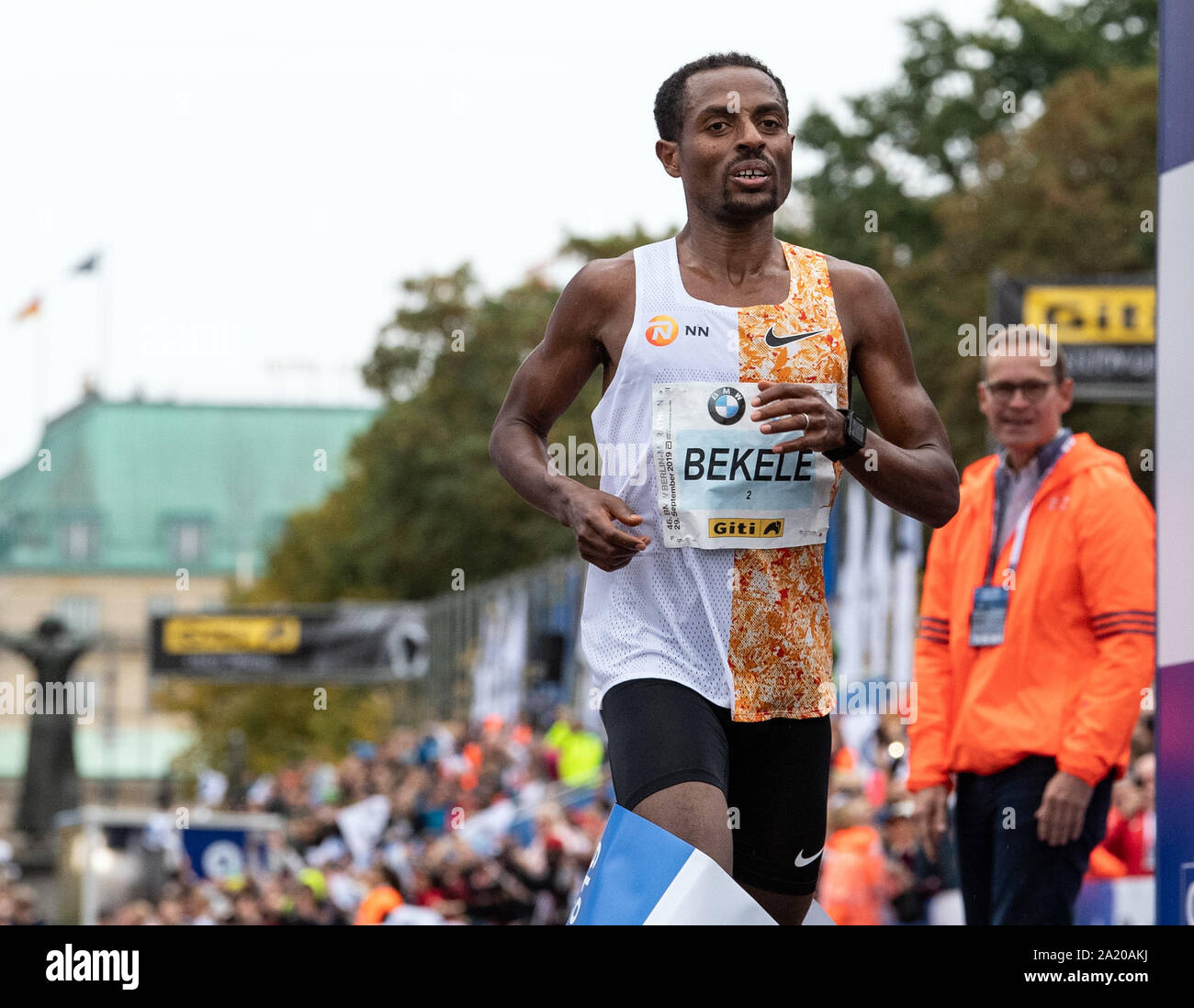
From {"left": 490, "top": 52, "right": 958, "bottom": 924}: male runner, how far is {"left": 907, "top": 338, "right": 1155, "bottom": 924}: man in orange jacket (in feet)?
3.97

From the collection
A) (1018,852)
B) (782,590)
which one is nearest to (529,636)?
(1018,852)

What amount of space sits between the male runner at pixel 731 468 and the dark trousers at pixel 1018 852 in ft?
3.87

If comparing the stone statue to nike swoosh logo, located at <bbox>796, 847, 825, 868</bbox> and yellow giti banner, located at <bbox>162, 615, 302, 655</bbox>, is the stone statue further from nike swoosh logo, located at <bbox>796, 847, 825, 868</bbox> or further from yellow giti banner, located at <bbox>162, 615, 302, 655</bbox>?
nike swoosh logo, located at <bbox>796, 847, 825, 868</bbox>

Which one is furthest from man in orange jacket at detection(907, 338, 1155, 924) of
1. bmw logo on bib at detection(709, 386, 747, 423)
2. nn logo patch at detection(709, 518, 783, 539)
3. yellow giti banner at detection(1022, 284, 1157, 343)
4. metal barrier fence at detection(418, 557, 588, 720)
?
metal barrier fence at detection(418, 557, 588, 720)

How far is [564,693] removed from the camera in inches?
1181

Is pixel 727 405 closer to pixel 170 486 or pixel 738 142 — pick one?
pixel 738 142

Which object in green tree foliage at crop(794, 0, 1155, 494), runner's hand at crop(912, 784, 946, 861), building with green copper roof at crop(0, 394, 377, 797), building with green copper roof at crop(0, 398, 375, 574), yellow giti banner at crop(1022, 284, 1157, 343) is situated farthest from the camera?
building with green copper roof at crop(0, 394, 377, 797)

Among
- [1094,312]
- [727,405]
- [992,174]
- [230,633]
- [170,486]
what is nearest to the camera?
[727,405]

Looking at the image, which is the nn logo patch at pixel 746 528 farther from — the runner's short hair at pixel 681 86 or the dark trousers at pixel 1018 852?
the dark trousers at pixel 1018 852

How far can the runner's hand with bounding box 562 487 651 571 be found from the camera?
3787 millimetres

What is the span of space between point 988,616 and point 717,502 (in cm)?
161

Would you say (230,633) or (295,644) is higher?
(230,633)

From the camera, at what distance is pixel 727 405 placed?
3986 millimetres

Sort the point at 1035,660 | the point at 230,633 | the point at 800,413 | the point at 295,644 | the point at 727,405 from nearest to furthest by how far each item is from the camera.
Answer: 1. the point at 800,413
2. the point at 727,405
3. the point at 1035,660
4. the point at 295,644
5. the point at 230,633
